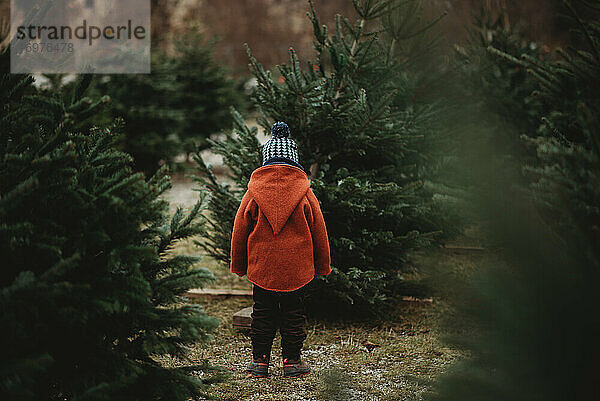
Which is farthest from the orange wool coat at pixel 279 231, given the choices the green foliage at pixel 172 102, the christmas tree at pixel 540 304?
the green foliage at pixel 172 102

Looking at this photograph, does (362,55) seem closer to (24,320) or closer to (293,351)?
(293,351)

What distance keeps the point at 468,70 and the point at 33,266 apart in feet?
18.9

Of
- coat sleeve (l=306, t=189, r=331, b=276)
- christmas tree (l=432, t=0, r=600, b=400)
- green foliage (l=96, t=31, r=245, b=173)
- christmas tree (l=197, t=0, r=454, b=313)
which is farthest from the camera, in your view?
green foliage (l=96, t=31, r=245, b=173)

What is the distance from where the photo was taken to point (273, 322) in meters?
3.74

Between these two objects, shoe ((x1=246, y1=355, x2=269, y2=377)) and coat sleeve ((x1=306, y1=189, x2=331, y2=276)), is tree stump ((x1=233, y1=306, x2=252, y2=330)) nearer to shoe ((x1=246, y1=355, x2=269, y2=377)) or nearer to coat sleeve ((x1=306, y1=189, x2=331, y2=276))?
shoe ((x1=246, y1=355, x2=269, y2=377))

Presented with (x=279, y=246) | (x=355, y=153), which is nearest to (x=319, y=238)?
(x=279, y=246)

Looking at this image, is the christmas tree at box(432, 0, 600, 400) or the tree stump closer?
the christmas tree at box(432, 0, 600, 400)

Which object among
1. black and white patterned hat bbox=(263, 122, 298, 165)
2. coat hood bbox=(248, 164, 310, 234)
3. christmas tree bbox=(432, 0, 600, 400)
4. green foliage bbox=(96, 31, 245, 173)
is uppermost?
green foliage bbox=(96, 31, 245, 173)

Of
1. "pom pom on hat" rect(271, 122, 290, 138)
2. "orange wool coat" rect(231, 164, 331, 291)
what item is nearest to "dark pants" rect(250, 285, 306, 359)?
"orange wool coat" rect(231, 164, 331, 291)

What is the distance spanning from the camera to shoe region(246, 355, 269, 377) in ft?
12.0

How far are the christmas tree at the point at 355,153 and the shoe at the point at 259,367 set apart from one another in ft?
2.84

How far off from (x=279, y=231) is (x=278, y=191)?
26 centimetres

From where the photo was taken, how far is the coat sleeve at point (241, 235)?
11.9 feet

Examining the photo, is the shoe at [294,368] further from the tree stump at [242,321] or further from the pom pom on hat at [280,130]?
the pom pom on hat at [280,130]
